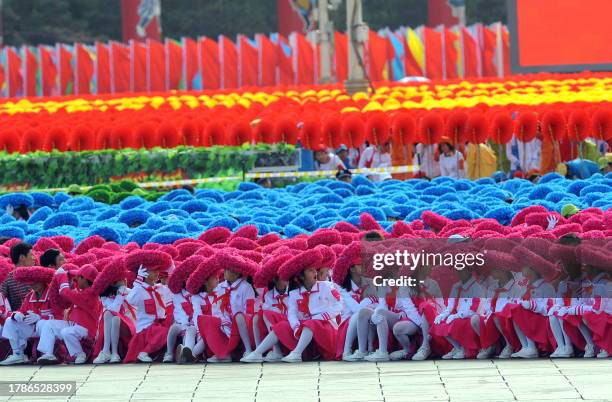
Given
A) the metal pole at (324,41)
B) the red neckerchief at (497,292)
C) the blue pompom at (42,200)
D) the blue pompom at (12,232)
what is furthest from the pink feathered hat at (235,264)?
the metal pole at (324,41)

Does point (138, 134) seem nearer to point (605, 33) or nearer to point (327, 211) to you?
point (605, 33)

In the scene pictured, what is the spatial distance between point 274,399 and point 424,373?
55.8 inches

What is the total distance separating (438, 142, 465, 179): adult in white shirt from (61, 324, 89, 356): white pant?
13572mm

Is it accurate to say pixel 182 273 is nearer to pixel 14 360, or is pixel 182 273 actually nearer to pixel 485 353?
pixel 14 360

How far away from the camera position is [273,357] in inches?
552

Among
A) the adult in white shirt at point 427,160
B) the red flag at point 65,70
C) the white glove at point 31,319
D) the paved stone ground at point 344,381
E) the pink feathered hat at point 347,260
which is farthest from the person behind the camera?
the red flag at point 65,70

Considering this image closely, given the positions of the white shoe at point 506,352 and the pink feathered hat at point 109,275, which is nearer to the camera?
the white shoe at point 506,352

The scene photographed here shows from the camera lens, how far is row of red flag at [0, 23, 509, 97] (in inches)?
1993

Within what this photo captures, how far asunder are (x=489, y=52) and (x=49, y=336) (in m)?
37.5

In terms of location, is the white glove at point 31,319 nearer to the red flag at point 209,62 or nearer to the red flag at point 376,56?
the red flag at point 209,62

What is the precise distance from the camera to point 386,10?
229ft

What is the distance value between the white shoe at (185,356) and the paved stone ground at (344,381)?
12 cm

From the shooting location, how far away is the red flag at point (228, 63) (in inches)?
2031

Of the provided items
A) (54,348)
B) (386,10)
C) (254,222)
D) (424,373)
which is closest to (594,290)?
(424,373)
